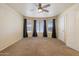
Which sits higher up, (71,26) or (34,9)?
(34,9)

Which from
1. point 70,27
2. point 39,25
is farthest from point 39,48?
point 70,27

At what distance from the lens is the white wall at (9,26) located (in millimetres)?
1889

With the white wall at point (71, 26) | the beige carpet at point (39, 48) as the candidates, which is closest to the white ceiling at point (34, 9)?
the white wall at point (71, 26)

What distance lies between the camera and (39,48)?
6.36ft

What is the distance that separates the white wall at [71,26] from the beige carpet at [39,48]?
13 cm

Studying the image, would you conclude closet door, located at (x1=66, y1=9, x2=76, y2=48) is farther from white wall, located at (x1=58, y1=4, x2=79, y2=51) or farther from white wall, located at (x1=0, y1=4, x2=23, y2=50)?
white wall, located at (x1=0, y1=4, x2=23, y2=50)

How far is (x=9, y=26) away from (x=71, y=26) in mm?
1204

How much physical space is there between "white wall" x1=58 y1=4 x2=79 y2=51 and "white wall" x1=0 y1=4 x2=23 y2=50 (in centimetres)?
84

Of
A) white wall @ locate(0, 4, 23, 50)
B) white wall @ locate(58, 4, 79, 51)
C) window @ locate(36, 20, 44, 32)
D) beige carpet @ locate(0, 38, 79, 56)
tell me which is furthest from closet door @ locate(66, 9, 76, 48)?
white wall @ locate(0, 4, 23, 50)

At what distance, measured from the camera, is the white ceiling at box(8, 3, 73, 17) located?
183 cm

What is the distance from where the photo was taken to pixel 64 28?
2.03 metres

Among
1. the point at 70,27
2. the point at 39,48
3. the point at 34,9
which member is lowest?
the point at 39,48

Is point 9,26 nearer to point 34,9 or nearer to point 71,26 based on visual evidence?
point 34,9

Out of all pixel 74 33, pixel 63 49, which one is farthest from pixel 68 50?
pixel 74 33
